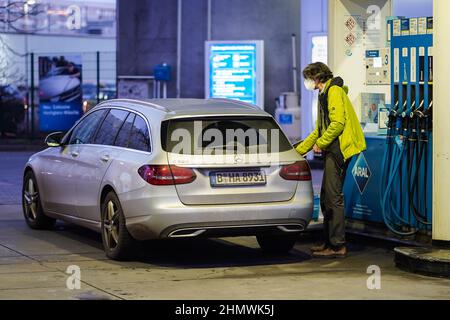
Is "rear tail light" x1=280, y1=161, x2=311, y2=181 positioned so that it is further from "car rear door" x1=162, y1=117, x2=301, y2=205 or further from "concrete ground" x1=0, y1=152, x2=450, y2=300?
"concrete ground" x1=0, y1=152, x2=450, y2=300

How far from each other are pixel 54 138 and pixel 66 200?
0.95 meters

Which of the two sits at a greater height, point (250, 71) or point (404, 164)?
point (250, 71)

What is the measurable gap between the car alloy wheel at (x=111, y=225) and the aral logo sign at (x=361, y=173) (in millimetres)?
2877

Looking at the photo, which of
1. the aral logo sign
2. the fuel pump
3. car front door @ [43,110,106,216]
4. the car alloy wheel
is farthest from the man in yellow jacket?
car front door @ [43,110,106,216]

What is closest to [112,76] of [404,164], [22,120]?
[22,120]

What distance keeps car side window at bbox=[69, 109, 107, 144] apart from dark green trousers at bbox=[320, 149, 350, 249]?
253cm

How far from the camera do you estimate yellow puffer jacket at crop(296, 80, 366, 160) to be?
34.1 feet

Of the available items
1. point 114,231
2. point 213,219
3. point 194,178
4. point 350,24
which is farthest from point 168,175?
point 350,24

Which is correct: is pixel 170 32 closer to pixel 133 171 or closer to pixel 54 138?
pixel 54 138

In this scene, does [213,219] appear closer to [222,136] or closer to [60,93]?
[222,136]

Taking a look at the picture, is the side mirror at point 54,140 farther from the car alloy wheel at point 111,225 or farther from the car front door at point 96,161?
the car alloy wheel at point 111,225

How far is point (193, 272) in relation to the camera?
382 inches

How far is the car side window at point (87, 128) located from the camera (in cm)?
1136

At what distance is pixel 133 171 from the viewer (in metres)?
9.80
